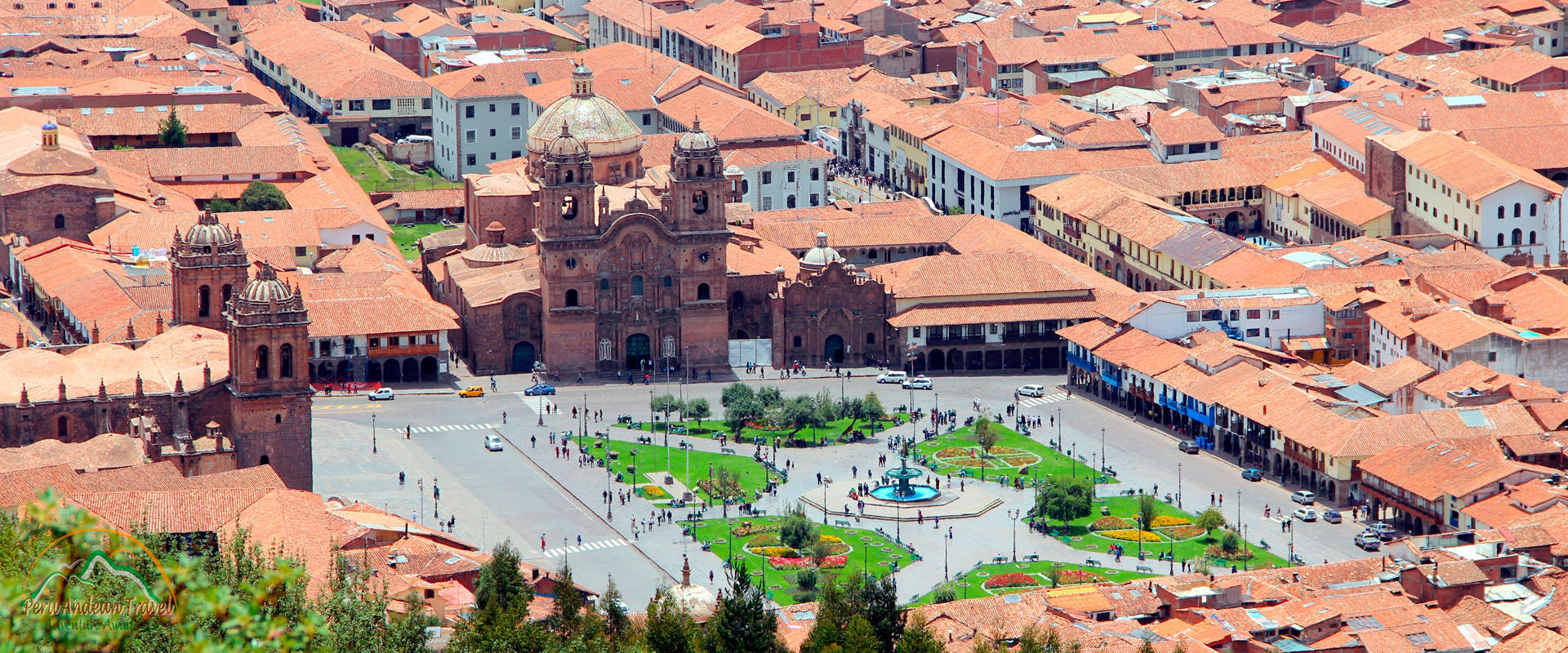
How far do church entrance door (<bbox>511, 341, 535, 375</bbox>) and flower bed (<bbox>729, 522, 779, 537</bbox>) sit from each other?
29413 millimetres

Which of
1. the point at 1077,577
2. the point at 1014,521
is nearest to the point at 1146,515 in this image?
the point at 1014,521

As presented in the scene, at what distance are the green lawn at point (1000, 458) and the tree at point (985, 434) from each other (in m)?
0.31

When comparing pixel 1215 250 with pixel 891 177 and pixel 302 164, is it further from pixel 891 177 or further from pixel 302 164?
pixel 302 164

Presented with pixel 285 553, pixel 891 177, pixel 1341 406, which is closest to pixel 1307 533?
pixel 1341 406

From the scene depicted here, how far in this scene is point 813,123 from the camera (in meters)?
189

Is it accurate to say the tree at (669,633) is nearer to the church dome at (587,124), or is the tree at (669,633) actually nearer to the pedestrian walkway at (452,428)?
the pedestrian walkway at (452,428)

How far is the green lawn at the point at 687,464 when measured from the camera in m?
119

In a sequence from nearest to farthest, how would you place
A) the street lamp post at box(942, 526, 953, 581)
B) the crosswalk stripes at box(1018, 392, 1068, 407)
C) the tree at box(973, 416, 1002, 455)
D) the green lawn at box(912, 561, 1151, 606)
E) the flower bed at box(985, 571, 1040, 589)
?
the green lawn at box(912, 561, 1151, 606) → the flower bed at box(985, 571, 1040, 589) → the street lamp post at box(942, 526, 953, 581) → the tree at box(973, 416, 1002, 455) → the crosswalk stripes at box(1018, 392, 1068, 407)

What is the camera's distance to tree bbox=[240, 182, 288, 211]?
158500 mm

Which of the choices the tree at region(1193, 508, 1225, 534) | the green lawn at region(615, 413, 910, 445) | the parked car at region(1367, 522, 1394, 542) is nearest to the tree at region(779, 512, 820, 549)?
the tree at region(1193, 508, 1225, 534)

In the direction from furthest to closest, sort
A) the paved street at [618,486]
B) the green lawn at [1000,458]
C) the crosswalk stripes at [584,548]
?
the green lawn at [1000,458] → the crosswalk stripes at [584,548] → the paved street at [618,486]

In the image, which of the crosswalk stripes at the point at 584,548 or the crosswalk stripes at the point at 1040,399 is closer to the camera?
the crosswalk stripes at the point at 584,548

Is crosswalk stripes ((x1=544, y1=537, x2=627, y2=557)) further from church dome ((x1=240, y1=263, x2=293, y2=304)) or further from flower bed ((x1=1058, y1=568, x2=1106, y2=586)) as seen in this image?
flower bed ((x1=1058, y1=568, x2=1106, y2=586))

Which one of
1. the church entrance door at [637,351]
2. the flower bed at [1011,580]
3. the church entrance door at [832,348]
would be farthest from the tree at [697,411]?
the flower bed at [1011,580]
